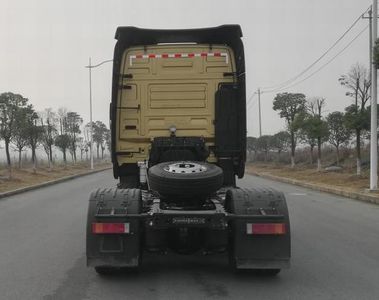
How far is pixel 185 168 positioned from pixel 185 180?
34 cm

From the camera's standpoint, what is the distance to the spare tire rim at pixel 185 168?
22.5ft

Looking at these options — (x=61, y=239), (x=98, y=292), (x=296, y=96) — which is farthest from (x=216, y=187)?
(x=296, y=96)

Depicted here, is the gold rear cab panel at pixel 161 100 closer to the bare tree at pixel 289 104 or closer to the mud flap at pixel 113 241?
the mud flap at pixel 113 241

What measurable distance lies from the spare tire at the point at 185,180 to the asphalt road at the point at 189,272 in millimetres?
1042

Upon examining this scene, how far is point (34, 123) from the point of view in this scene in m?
36.8

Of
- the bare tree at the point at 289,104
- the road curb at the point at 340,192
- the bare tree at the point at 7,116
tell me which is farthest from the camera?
the bare tree at the point at 289,104

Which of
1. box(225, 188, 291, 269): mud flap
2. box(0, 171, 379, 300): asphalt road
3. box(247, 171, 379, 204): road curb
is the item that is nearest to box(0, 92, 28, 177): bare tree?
box(247, 171, 379, 204): road curb

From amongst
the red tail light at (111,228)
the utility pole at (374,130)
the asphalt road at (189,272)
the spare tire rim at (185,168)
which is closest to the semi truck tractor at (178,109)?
the spare tire rim at (185,168)

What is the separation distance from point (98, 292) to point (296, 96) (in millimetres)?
39453

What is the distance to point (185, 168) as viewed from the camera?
22.8 ft

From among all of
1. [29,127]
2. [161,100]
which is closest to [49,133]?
[29,127]

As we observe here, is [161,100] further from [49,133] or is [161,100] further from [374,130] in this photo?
[49,133]

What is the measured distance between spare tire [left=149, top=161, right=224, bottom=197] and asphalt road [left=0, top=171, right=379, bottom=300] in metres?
1.04

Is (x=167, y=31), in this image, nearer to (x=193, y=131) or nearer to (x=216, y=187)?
(x=193, y=131)
